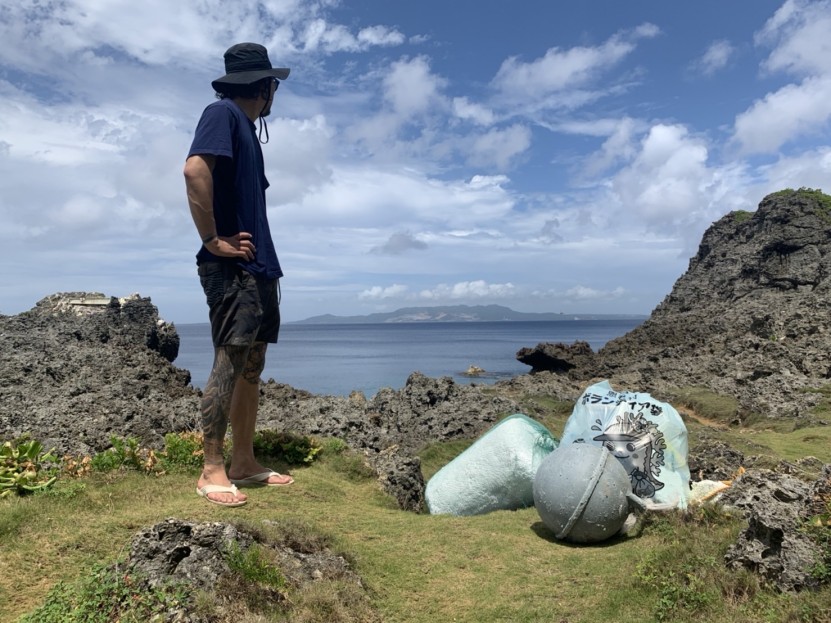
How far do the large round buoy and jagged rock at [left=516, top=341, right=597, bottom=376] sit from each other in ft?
104

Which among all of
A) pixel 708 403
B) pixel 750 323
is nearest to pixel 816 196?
pixel 750 323

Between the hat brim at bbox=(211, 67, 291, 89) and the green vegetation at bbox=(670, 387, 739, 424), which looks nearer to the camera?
the hat brim at bbox=(211, 67, 291, 89)

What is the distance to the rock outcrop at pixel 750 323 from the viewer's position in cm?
2162

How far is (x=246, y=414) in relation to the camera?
6.42m

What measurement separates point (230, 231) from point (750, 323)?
32.1 meters

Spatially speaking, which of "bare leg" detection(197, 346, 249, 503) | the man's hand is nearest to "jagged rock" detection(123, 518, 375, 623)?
"bare leg" detection(197, 346, 249, 503)

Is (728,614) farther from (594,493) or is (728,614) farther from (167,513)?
(167,513)

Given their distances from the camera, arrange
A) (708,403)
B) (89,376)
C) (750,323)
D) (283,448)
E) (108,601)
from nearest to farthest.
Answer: (108,601)
(283,448)
(89,376)
(708,403)
(750,323)

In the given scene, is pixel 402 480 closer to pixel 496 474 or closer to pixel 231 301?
pixel 496 474

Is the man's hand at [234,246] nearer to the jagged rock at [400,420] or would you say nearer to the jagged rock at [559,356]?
the jagged rock at [400,420]

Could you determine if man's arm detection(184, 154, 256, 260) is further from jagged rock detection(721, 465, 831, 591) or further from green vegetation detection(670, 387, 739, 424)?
green vegetation detection(670, 387, 739, 424)

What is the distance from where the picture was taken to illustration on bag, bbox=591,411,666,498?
7.28 m

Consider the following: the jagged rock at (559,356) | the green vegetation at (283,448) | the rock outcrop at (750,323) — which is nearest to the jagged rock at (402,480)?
the green vegetation at (283,448)

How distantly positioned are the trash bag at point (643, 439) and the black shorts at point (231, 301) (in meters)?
4.46
